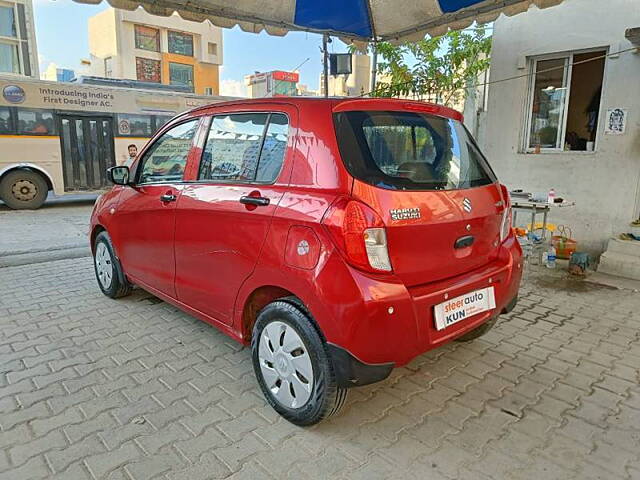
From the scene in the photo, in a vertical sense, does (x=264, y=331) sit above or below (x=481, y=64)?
below

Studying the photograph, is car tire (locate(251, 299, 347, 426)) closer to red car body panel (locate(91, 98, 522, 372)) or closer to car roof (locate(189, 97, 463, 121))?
red car body panel (locate(91, 98, 522, 372))

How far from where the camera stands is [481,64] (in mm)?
7824

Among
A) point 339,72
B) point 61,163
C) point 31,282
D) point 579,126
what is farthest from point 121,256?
point 61,163

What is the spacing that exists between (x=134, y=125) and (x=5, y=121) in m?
2.81

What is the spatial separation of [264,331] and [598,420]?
189 cm

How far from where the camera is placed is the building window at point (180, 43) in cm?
2666

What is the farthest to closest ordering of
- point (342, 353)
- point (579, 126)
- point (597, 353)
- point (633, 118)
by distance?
point (579, 126)
point (633, 118)
point (597, 353)
point (342, 353)

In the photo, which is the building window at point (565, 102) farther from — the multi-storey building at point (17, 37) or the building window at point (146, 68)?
the building window at point (146, 68)

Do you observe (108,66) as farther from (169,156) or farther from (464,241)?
(464,241)

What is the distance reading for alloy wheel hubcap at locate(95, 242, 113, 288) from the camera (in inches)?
167

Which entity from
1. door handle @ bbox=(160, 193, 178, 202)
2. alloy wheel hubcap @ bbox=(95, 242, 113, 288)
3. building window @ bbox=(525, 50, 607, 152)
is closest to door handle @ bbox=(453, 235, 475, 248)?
door handle @ bbox=(160, 193, 178, 202)

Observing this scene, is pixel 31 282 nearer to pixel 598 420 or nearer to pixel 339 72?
pixel 339 72

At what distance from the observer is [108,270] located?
428 cm

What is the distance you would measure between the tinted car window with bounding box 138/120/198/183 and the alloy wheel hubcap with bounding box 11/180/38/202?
341 inches
